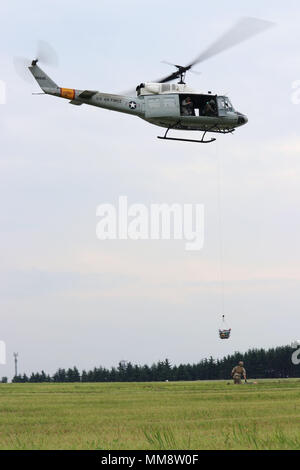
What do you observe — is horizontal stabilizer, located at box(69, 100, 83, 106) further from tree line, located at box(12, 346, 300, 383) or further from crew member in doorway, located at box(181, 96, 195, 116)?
tree line, located at box(12, 346, 300, 383)

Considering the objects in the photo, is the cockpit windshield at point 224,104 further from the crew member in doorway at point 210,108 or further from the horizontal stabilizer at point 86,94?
the horizontal stabilizer at point 86,94

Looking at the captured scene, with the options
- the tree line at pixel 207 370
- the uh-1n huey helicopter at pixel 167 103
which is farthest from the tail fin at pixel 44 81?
the tree line at pixel 207 370

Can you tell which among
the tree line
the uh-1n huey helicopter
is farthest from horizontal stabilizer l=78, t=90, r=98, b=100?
the tree line

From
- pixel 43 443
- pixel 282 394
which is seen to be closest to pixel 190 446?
pixel 43 443

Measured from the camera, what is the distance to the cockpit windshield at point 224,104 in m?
44.1

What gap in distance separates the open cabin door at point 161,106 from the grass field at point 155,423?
1477 centimetres

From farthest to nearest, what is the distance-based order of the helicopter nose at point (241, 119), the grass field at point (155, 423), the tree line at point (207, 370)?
the tree line at point (207, 370) < the helicopter nose at point (241, 119) < the grass field at point (155, 423)

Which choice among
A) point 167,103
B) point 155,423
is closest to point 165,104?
point 167,103

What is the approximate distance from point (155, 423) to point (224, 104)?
79.1 feet

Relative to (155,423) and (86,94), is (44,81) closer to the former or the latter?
(86,94)

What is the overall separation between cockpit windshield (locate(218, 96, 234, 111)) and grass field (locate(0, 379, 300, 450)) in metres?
15.8

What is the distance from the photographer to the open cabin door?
139 feet
